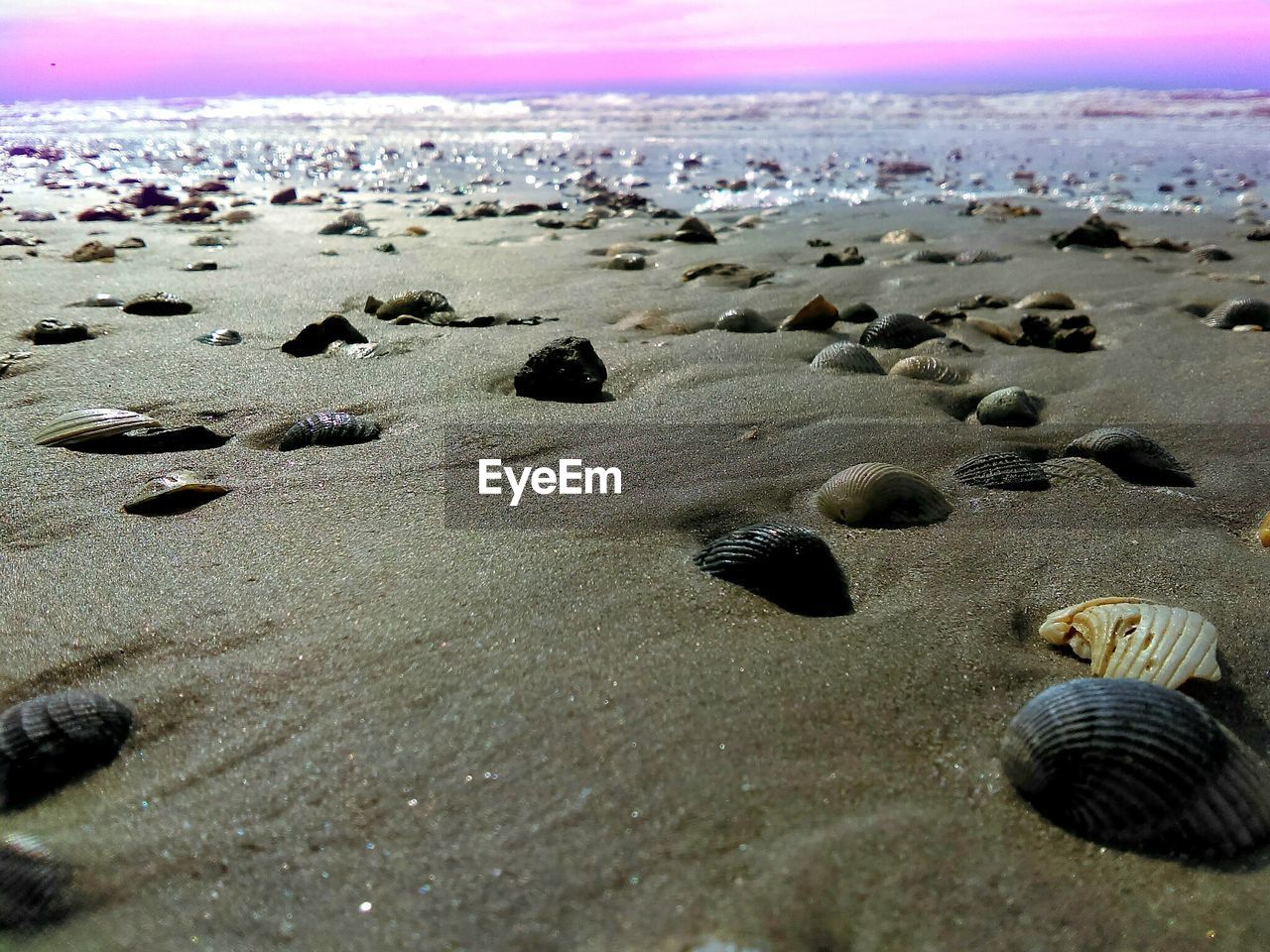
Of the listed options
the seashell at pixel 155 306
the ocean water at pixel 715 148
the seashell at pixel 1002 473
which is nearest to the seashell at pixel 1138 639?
the seashell at pixel 1002 473

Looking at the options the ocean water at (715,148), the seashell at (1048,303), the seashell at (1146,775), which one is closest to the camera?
the seashell at (1146,775)

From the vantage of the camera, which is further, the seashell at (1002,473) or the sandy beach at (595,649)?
the seashell at (1002,473)

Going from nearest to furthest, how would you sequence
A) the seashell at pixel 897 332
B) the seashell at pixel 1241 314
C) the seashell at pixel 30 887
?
the seashell at pixel 30 887
the seashell at pixel 897 332
the seashell at pixel 1241 314

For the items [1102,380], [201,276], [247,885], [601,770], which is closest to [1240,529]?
[1102,380]

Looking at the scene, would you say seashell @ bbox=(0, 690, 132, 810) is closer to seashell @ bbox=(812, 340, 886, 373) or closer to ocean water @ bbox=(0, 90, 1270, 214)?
seashell @ bbox=(812, 340, 886, 373)

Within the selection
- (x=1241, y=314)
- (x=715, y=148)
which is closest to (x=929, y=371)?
(x=1241, y=314)

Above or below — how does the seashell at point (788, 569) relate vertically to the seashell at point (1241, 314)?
below

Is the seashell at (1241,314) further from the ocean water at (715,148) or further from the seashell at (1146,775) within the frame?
the ocean water at (715,148)

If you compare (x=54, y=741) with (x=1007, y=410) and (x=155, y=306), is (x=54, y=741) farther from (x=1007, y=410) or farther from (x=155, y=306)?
(x=155, y=306)
